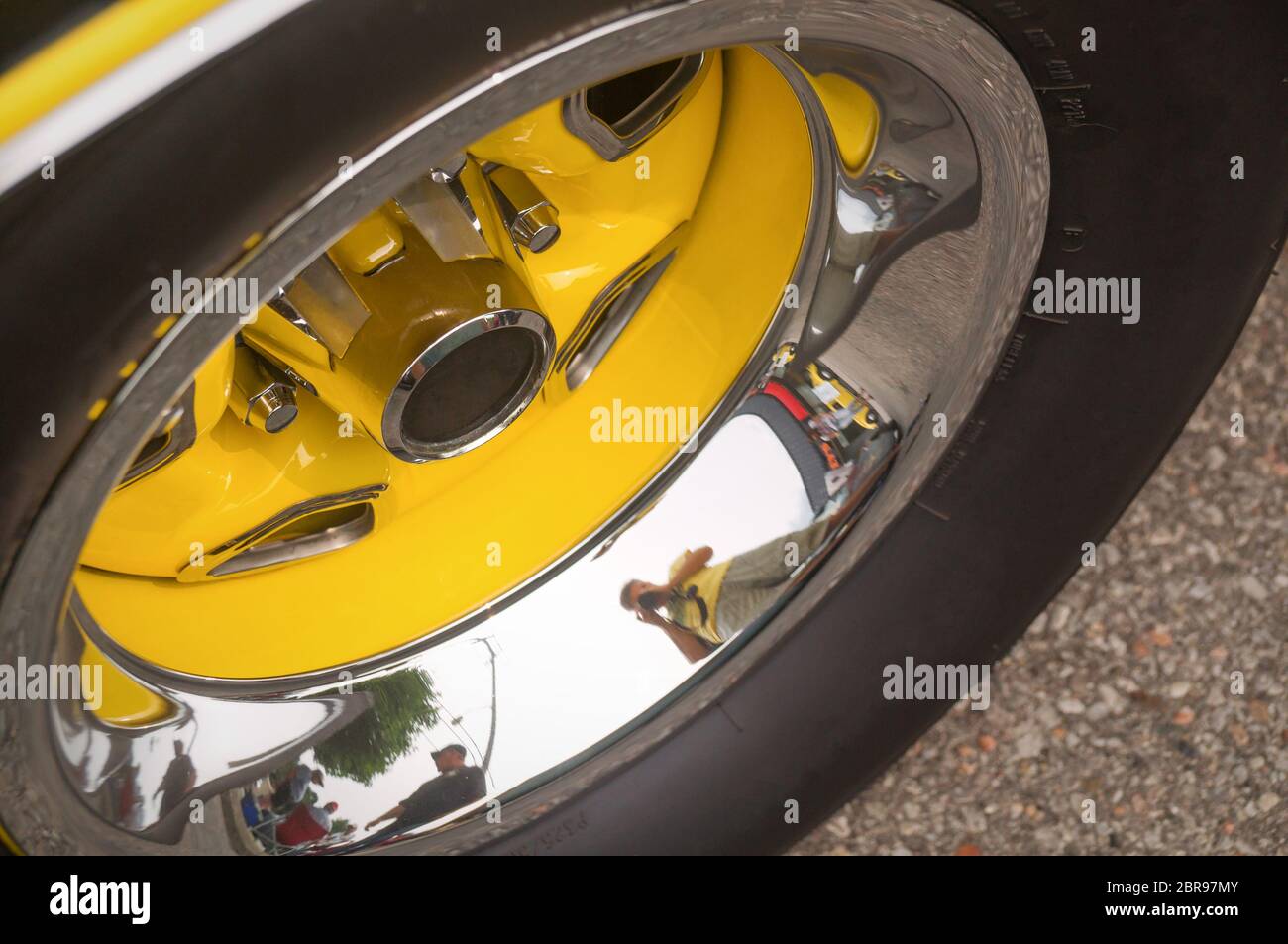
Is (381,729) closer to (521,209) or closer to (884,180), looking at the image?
(521,209)

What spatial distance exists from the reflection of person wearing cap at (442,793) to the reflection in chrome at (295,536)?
22 centimetres

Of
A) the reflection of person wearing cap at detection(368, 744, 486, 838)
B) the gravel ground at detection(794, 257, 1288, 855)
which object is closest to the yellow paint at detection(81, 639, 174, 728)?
the reflection of person wearing cap at detection(368, 744, 486, 838)

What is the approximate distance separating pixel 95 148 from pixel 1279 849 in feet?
4.44

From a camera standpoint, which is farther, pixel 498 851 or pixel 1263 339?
pixel 1263 339

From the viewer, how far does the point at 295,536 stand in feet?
3.21

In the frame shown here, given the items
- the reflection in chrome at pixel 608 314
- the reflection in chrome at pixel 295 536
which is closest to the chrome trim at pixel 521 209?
the reflection in chrome at pixel 608 314

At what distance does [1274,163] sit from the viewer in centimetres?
86

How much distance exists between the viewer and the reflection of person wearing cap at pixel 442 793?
1.02 m

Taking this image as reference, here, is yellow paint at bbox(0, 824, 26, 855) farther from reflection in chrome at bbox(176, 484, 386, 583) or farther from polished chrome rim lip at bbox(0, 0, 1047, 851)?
reflection in chrome at bbox(176, 484, 386, 583)

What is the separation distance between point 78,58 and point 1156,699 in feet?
4.29

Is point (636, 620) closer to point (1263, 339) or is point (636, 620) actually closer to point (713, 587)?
point (713, 587)

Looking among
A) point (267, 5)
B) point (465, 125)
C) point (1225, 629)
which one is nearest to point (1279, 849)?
point (1225, 629)

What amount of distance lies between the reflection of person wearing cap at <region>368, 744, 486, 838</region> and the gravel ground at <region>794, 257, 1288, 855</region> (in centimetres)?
45

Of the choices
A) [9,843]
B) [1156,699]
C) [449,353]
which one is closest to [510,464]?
[449,353]
